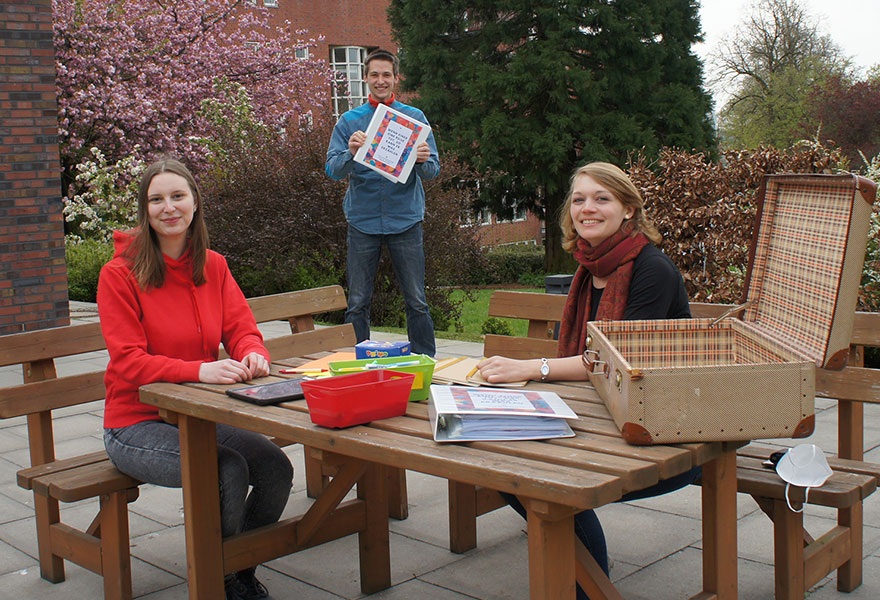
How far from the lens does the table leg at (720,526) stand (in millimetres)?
2363

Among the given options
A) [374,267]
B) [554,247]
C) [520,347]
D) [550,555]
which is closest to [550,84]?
[554,247]

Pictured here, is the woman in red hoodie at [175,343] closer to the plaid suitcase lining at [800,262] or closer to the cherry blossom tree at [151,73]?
the plaid suitcase lining at [800,262]

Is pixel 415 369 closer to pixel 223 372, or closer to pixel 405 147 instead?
pixel 223 372

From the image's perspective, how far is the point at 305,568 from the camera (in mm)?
3662

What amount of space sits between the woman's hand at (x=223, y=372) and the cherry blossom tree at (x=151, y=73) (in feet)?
52.9

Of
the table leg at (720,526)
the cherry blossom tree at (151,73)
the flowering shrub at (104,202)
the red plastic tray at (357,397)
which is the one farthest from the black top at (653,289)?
the cherry blossom tree at (151,73)

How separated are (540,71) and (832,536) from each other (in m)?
20.4

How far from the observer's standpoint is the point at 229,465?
3152mm

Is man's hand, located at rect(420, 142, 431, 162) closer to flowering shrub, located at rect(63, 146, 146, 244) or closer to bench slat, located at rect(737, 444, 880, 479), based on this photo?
bench slat, located at rect(737, 444, 880, 479)

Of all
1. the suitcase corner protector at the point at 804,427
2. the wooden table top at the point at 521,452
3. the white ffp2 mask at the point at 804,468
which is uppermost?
the suitcase corner protector at the point at 804,427

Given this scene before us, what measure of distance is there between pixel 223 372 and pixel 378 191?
125 inches

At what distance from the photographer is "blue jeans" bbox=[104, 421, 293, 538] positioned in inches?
124

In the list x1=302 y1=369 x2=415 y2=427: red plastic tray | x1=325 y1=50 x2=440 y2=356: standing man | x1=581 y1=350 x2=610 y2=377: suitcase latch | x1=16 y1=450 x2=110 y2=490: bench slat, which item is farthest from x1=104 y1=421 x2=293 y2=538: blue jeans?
x1=325 y1=50 x2=440 y2=356: standing man

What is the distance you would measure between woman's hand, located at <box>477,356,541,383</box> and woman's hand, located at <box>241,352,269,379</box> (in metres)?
0.85
